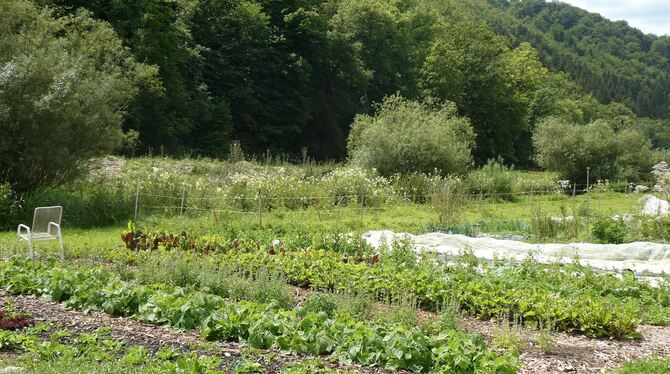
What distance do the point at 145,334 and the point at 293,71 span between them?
129 ft

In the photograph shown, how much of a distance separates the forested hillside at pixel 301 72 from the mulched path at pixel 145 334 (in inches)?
690

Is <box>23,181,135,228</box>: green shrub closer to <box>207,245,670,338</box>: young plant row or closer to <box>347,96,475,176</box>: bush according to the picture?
<box>207,245,670,338</box>: young plant row

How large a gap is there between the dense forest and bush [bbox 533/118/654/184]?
→ 762cm

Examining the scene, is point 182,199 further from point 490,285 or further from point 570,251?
point 490,285

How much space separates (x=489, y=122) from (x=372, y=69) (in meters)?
12.7

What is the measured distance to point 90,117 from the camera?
16656 millimetres

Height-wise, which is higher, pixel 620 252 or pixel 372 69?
pixel 372 69

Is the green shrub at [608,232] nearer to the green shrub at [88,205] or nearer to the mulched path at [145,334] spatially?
the mulched path at [145,334]

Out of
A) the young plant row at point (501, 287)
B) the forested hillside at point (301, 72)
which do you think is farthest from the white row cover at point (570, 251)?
the forested hillside at point (301, 72)

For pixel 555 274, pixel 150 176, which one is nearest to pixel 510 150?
pixel 150 176

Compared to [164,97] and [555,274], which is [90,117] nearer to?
[555,274]

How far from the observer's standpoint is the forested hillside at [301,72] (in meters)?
34.0

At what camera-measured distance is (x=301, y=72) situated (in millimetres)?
43562

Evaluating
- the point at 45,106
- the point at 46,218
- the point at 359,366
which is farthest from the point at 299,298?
the point at 45,106
